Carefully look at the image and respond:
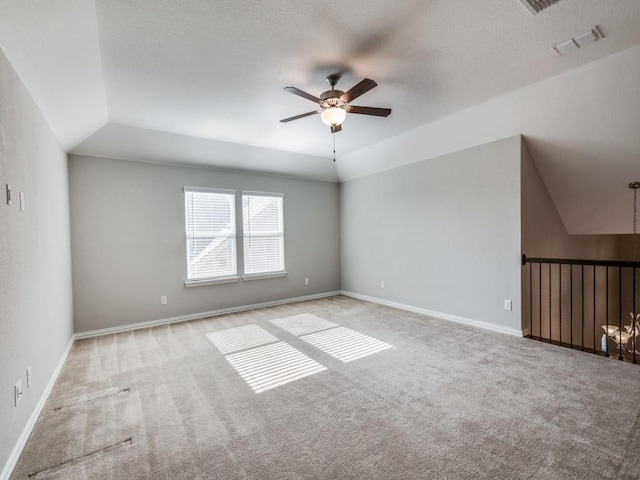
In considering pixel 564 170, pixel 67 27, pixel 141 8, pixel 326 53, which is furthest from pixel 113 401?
pixel 564 170

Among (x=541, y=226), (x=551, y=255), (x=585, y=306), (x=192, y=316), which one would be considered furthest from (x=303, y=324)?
(x=585, y=306)

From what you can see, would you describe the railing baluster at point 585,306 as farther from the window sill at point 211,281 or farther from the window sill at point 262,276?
the window sill at point 211,281

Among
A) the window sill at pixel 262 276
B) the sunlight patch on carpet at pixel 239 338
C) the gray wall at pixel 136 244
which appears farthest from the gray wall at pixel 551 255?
the gray wall at pixel 136 244

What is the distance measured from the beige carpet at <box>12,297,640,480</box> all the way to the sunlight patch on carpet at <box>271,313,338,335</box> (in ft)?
1.44

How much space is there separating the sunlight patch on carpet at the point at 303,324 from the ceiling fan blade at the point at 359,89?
294 centimetres

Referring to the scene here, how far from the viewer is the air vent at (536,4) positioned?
2.00 meters

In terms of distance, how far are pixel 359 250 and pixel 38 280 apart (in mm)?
4834

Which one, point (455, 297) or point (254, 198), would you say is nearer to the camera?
point (455, 297)

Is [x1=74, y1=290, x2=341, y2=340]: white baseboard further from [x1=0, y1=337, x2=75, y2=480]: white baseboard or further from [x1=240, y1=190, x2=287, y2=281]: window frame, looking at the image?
[x1=0, y1=337, x2=75, y2=480]: white baseboard

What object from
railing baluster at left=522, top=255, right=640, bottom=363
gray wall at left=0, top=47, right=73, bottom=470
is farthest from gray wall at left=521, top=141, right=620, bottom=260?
gray wall at left=0, top=47, right=73, bottom=470

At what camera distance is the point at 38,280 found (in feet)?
8.38

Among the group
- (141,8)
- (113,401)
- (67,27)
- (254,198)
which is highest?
(141,8)

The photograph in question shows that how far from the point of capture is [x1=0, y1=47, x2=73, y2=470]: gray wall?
1.85 meters

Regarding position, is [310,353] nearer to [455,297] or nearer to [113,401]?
[113,401]
